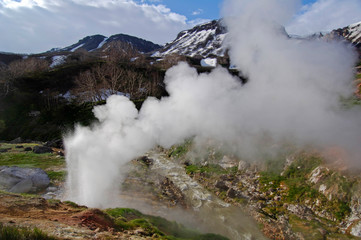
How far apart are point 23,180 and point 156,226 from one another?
12.8 metres

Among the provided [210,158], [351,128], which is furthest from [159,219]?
[351,128]

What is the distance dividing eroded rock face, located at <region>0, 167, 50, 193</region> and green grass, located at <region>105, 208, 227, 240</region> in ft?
31.2

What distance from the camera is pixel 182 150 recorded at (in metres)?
24.9

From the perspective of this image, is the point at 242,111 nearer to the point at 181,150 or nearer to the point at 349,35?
the point at 181,150

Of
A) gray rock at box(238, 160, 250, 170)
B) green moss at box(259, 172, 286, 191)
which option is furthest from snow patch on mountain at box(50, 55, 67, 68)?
green moss at box(259, 172, 286, 191)

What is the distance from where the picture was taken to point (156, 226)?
11.1 m

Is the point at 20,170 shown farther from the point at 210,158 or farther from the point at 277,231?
the point at 277,231

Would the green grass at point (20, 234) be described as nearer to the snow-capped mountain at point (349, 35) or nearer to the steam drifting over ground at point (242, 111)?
the steam drifting over ground at point (242, 111)

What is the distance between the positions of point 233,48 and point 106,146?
1626 centimetres

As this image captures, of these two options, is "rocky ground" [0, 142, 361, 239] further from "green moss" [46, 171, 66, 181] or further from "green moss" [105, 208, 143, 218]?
"green moss" [105, 208, 143, 218]

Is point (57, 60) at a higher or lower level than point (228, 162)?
higher

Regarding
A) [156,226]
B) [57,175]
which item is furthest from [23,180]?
[156,226]

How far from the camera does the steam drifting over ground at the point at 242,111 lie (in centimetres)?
1688

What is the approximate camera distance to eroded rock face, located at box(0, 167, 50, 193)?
51.3 feet
